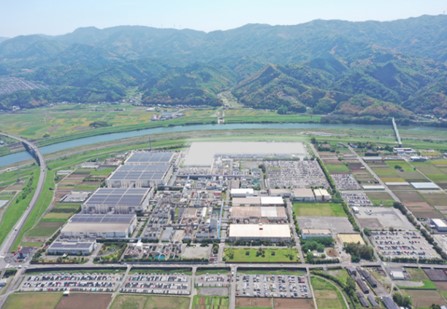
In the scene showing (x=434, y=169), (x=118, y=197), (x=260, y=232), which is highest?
(x=434, y=169)

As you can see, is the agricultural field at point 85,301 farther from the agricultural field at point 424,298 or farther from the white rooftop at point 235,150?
the white rooftop at point 235,150

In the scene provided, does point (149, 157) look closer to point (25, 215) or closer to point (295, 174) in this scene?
point (25, 215)

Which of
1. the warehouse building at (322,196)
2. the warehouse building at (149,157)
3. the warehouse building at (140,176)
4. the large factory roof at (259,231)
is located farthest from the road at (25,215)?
the warehouse building at (322,196)

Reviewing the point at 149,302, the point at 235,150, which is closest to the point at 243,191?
the point at 235,150

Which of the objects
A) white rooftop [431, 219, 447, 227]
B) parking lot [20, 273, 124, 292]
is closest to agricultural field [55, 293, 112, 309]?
parking lot [20, 273, 124, 292]

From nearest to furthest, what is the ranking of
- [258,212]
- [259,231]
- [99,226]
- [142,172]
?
1. [259,231]
2. [99,226]
3. [258,212]
4. [142,172]

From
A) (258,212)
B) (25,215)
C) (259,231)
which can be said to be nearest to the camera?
(259,231)
